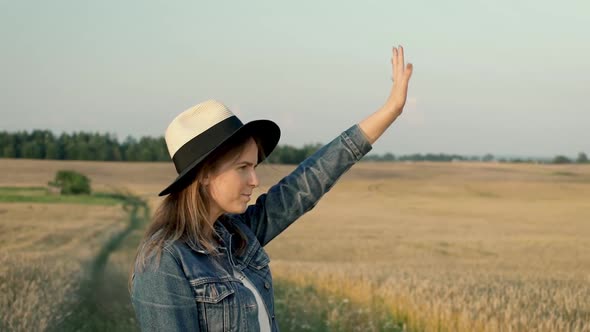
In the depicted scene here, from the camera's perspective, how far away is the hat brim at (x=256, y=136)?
2.91 m

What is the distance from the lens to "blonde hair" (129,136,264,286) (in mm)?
2809

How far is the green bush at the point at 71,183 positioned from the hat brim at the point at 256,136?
56.5 m

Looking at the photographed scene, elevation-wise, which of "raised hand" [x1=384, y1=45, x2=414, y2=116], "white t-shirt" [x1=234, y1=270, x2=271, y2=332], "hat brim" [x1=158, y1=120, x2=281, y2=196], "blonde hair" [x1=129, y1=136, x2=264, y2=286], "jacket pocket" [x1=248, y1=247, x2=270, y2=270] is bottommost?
"white t-shirt" [x1=234, y1=270, x2=271, y2=332]

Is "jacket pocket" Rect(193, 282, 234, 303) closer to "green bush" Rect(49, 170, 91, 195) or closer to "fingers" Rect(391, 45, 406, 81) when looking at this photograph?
"fingers" Rect(391, 45, 406, 81)

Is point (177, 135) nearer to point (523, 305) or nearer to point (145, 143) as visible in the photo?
point (523, 305)

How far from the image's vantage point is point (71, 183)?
2331 inches

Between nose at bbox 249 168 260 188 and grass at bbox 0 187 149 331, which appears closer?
nose at bbox 249 168 260 188

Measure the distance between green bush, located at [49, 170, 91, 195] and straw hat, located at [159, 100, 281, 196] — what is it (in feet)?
186

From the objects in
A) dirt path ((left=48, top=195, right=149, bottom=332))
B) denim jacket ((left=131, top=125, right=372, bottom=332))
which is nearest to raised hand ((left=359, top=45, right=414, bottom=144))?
denim jacket ((left=131, top=125, right=372, bottom=332))

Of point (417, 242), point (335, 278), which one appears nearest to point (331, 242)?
point (417, 242)

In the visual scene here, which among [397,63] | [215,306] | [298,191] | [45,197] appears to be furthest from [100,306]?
[45,197]

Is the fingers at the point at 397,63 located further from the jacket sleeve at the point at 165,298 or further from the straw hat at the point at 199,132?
the jacket sleeve at the point at 165,298

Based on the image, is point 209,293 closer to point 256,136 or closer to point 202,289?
point 202,289

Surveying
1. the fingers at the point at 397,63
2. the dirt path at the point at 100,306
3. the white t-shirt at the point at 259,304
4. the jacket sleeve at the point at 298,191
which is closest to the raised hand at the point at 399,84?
the fingers at the point at 397,63
